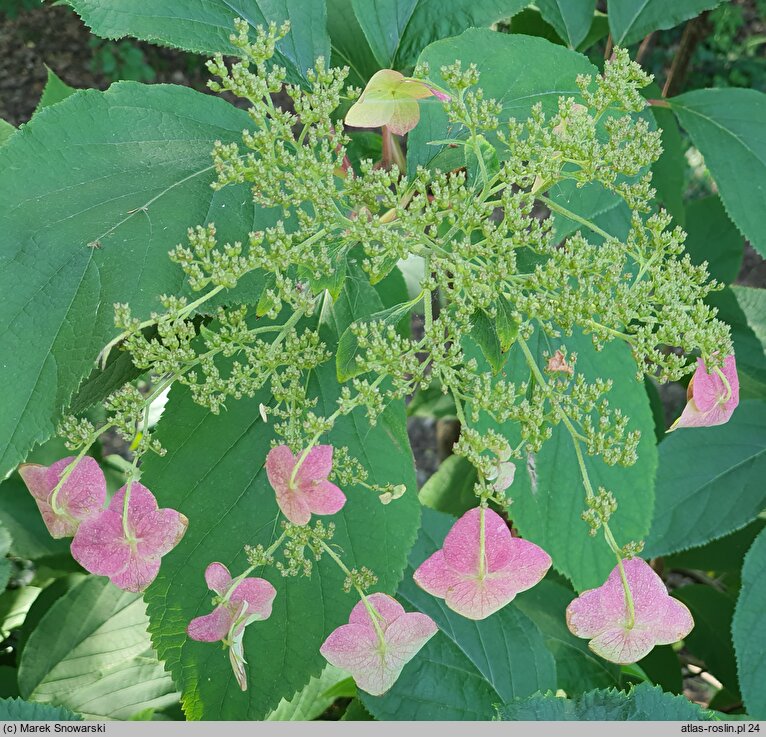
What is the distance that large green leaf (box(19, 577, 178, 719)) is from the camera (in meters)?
1.04

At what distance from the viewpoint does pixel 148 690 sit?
3.45 feet

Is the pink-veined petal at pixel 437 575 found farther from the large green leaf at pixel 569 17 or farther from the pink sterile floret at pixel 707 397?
the large green leaf at pixel 569 17

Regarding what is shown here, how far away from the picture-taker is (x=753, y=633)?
0.91 m

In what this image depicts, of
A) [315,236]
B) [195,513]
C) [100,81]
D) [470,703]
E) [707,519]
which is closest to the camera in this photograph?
[315,236]

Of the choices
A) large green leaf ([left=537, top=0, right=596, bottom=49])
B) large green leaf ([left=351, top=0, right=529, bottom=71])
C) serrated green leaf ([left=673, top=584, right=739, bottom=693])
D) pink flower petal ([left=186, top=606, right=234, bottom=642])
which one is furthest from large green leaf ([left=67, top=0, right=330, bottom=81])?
serrated green leaf ([left=673, top=584, right=739, bottom=693])

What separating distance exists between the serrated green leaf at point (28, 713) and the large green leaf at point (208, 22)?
50 centimetres

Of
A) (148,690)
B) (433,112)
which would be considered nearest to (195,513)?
(433,112)

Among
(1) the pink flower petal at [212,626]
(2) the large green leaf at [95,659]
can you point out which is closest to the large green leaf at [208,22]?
(1) the pink flower petal at [212,626]

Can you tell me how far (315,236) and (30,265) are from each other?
20 centimetres

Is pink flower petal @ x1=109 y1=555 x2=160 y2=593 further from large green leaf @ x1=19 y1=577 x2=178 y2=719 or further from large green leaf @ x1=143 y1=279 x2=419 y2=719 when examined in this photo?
large green leaf @ x1=19 y1=577 x2=178 y2=719

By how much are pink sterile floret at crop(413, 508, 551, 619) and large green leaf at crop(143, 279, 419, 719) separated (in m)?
0.12

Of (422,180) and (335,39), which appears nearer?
(422,180)

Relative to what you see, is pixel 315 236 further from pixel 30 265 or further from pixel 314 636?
pixel 314 636

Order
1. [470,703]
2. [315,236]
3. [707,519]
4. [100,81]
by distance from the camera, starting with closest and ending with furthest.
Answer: [315,236] → [470,703] → [707,519] → [100,81]
